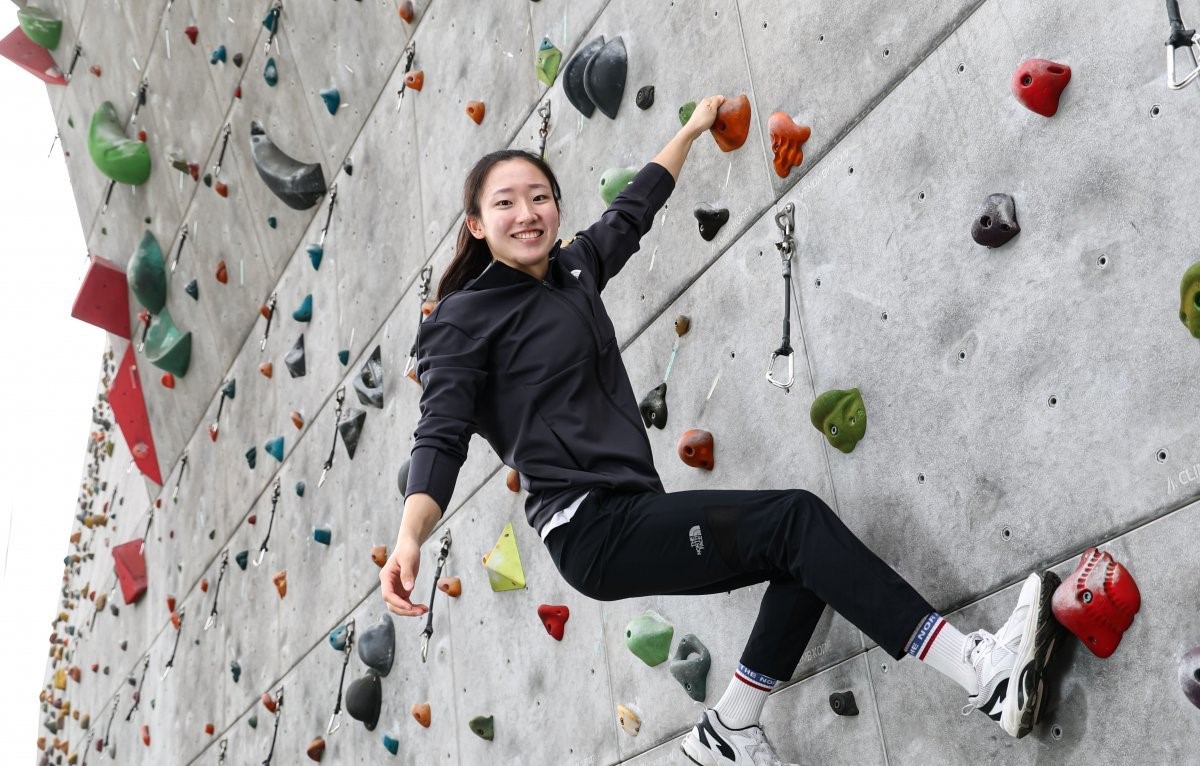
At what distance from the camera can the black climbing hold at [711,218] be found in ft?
8.61

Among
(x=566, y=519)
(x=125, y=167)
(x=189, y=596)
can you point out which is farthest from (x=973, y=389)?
(x=125, y=167)

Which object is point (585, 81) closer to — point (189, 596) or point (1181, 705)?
point (1181, 705)

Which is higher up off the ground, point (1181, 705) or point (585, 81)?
point (585, 81)

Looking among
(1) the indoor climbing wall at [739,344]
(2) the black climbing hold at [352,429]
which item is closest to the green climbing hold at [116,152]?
(1) the indoor climbing wall at [739,344]

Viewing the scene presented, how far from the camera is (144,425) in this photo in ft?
25.6

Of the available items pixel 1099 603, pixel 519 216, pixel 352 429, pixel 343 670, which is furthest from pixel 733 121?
pixel 343 670

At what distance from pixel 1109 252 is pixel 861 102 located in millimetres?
651

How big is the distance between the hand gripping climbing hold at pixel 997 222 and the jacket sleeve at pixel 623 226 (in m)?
0.72

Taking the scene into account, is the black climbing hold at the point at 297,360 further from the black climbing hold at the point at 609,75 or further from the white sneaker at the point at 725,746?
the white sneaker at the point at 725,746

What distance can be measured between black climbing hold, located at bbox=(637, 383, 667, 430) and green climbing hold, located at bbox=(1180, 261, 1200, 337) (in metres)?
1.33

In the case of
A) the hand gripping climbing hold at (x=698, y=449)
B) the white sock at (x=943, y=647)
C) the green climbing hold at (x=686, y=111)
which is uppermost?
the green climbing hold at (x=686, y=111)

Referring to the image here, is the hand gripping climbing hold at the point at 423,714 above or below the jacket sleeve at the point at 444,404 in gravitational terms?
below

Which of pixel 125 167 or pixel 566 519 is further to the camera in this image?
pixel 125 167

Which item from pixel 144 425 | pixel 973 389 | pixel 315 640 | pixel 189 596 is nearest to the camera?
pixel 973 389
